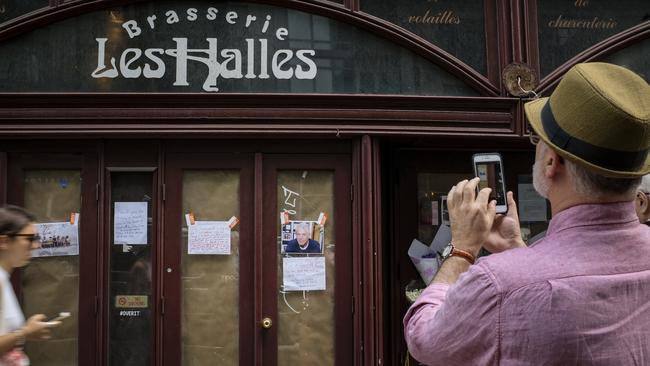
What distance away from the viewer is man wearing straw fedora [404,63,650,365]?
1.24 m

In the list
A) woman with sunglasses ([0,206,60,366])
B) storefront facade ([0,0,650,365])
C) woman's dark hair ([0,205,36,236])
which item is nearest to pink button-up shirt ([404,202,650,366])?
woman with sunglasses ([0,206,60,366])

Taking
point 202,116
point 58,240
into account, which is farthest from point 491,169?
point 58,240

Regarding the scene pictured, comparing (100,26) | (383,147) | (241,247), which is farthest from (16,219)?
(383,147)

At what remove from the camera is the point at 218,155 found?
4.62 metres

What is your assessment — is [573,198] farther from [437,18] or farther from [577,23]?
[577,23]

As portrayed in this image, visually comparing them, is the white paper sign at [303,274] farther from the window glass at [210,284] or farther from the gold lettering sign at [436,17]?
the gold lettering sign at [436,17]

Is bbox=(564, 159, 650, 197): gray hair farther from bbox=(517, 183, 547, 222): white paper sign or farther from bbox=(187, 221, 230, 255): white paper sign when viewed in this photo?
bbox=(517, 183, 547, 222): white paper sign

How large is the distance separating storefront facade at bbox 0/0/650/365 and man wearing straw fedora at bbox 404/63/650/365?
3.19 metres

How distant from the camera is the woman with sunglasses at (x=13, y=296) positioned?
2695 mm

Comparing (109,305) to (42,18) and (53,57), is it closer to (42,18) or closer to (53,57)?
(53,57)

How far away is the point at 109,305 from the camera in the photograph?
451 centimetres

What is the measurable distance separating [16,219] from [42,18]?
2.30 m

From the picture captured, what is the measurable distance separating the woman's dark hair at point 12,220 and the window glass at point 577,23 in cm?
426

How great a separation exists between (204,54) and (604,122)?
12.7 ft
